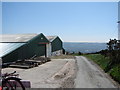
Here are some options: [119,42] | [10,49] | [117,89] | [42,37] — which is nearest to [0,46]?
[10,49]

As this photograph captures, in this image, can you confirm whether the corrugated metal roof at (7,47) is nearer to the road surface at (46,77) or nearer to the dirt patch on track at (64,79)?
the road surface at (46,77)

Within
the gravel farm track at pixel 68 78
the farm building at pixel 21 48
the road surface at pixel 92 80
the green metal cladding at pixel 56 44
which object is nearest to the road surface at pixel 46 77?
the gravel farm track at pixel 68 78

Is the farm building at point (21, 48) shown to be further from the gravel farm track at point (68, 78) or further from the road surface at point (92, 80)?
the road surface at point (92, 80)

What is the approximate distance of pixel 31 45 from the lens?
29.0m

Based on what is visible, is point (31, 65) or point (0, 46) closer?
point (31, 65)

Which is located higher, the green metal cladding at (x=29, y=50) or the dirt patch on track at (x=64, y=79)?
the green metal cladding at (x=29, y=50)

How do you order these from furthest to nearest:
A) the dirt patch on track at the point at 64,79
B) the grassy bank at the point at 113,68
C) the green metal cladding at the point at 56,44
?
the green metal cladding at the point at 56,44 → the grassy bank at the point at 113,68 → the dirt patch on track at the point at 64,79

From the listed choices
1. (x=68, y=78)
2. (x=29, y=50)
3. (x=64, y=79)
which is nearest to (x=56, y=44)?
(x=29, y=50)

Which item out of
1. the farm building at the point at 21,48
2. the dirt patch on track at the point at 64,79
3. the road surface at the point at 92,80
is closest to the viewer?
the road surface at the point at 92,80

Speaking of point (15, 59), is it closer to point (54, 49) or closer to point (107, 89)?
point (107, 89)

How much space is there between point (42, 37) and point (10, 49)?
32.7 ft

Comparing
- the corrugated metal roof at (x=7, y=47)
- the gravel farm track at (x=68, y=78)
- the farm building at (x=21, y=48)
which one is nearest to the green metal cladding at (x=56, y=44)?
the farm building at (x=21, y=48)

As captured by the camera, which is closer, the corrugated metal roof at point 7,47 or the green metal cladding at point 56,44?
the corrugated metal roof at point 7,47

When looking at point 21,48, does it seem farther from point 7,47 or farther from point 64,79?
point 64,79
